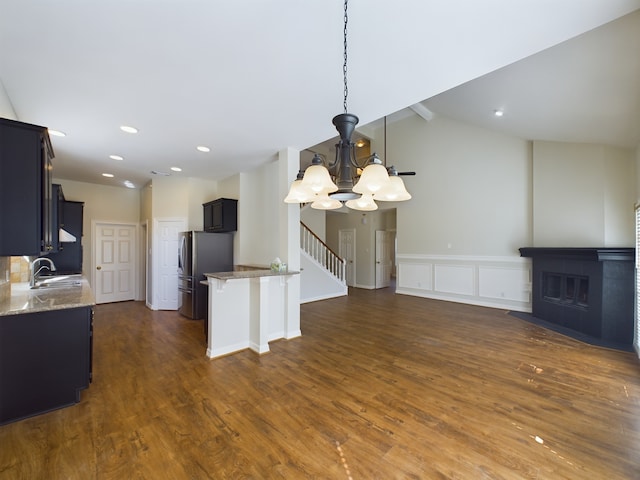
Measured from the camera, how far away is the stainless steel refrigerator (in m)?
4.96

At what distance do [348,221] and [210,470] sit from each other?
7.88m

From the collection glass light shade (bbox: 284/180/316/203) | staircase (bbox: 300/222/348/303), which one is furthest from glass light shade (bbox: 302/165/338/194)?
staircase (bbox: 300/222/348/303)

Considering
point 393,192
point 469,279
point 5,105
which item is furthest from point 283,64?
point 469,279

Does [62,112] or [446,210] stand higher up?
[62,112]

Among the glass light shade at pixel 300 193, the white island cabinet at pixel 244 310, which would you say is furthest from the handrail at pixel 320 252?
the glass light shade at pixel 300 193

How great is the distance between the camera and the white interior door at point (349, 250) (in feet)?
29.3

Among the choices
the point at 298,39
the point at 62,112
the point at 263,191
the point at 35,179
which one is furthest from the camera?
the point at 263,191

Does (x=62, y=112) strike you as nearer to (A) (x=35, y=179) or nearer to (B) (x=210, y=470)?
(A) (x=35, y=179)

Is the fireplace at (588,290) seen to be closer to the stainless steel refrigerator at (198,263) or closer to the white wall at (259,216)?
the white wall at (259,216)

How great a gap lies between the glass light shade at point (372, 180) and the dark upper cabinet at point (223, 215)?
373 cm

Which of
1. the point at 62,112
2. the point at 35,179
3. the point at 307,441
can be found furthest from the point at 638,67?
the point at 62,112

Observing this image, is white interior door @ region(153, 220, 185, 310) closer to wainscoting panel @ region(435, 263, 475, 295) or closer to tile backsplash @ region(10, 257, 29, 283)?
tile backsplash @ region(10, 257, 29, 283)

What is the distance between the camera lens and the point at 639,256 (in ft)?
11.0

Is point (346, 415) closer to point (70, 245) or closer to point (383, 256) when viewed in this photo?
point (70, 245)
